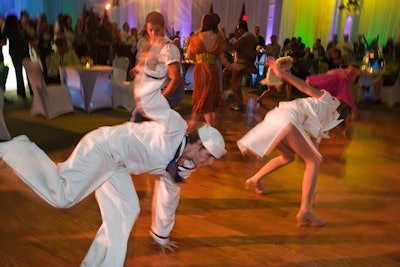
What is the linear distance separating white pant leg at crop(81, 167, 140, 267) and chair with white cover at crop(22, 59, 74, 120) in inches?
145

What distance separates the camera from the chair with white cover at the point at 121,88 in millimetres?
6098

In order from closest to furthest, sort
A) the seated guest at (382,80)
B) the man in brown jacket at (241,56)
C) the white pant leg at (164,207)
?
1. the white pant leg at (164,207)
2. the man in brown jacket at (241,56)
3. the seated guest at (382,80)

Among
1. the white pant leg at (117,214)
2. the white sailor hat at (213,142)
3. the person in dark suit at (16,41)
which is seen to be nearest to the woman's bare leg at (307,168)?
the white sailor hat at (213,142)

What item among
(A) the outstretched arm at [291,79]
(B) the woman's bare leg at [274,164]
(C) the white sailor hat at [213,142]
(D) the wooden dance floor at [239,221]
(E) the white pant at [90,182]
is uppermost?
(A) the outstretched arm at [291,79]

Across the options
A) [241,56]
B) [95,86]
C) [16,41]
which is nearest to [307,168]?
[95,86]

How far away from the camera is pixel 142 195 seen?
3.08m

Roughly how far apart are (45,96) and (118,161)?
12.8ft

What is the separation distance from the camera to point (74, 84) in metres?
5.76

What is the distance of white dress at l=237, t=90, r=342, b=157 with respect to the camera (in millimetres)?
2545

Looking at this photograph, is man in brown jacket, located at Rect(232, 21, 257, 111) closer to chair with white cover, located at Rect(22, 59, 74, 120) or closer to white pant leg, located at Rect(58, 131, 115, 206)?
chair with white cover, located at Rect(22, 59, 74, 120)

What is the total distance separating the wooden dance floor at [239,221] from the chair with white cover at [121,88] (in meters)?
1.84

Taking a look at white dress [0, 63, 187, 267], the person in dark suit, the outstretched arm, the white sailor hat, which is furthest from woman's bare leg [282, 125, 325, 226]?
the person in dark suit

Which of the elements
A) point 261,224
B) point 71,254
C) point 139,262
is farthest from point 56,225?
point 261,224

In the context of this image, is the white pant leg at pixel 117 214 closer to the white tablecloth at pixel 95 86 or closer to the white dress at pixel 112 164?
the white dress at pixel 112 164
